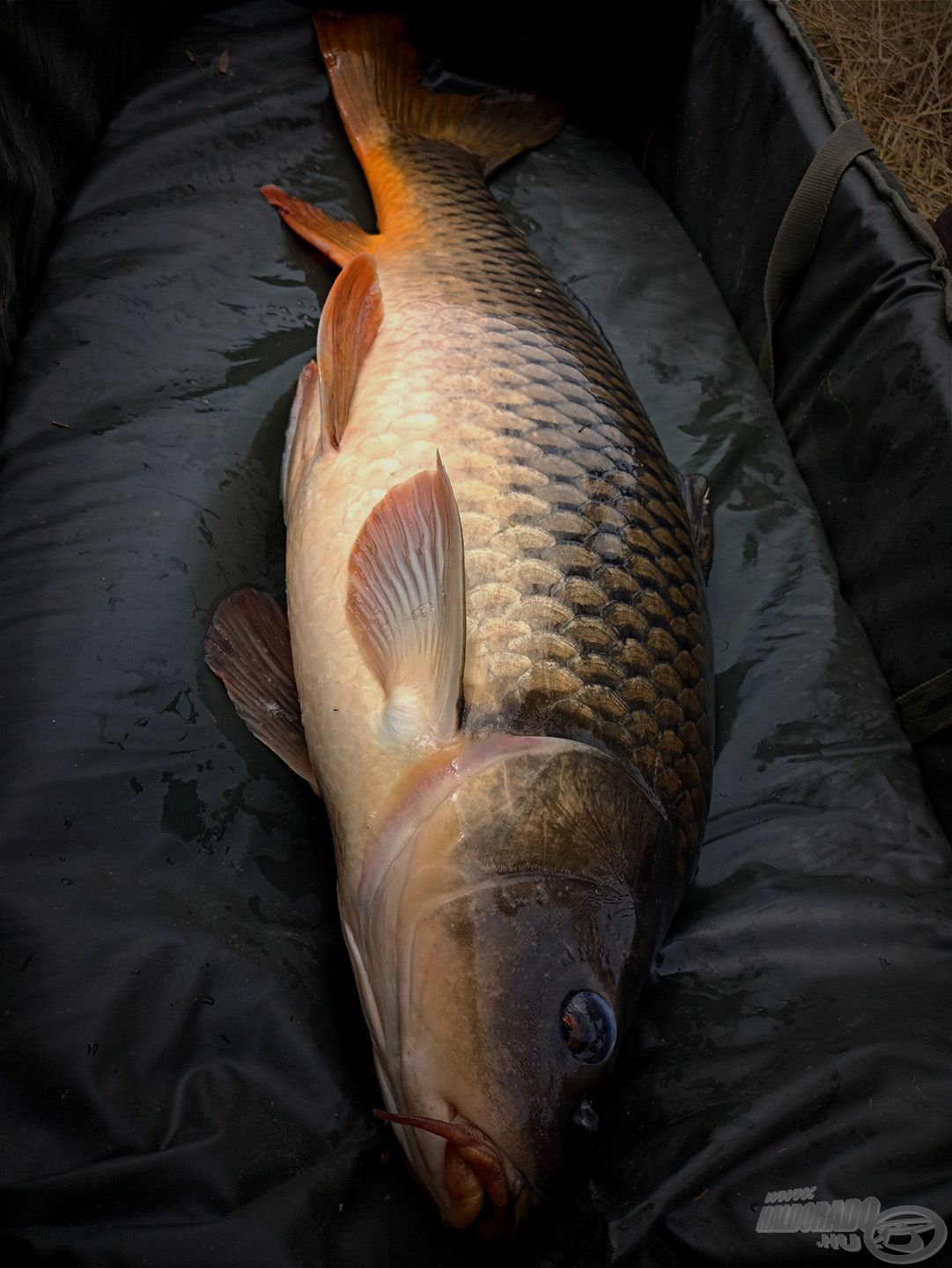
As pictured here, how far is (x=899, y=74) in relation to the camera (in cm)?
365

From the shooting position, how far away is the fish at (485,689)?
3.44 ft

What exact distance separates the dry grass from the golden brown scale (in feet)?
8.28

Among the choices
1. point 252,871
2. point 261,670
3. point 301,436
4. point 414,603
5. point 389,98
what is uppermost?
point 389,98

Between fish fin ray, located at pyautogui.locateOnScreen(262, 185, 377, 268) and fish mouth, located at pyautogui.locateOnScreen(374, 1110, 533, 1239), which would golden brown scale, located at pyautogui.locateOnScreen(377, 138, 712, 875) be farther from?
fish mouth, located at pyautogui.locateOnScreen(374, 1110, 533, 1239)

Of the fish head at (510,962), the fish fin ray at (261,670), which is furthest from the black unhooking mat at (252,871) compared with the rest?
the fish head at (510,962)

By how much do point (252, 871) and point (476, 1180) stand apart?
509 millimetres

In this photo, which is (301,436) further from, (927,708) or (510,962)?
(927,708)

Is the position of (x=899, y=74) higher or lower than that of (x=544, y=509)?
higher

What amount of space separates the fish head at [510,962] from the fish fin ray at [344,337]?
0.69m

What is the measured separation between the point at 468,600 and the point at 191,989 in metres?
0.62

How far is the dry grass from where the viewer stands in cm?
347

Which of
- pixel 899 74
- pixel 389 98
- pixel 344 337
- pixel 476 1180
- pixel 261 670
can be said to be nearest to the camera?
pixel 476 1180

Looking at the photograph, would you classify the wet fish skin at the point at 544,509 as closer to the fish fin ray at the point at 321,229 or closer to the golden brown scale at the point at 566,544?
the golden brown scale at the point at 566,544

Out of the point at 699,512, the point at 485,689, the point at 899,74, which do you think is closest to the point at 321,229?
the point at 699,512
